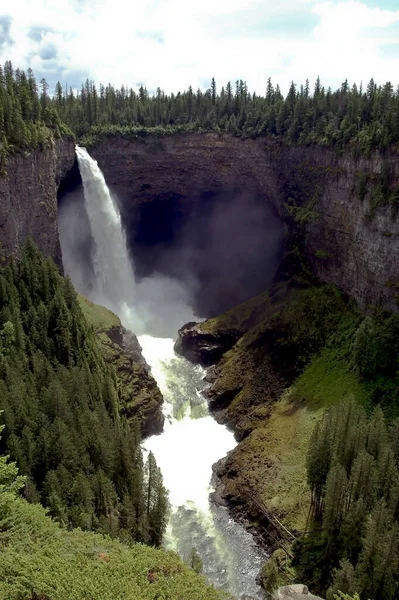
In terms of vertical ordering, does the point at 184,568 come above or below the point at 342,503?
above

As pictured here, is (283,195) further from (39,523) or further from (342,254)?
(39,523)

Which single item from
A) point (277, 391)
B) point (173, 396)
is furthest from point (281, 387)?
point (173, 396)

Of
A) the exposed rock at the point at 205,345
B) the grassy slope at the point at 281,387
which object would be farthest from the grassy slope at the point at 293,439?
the exposed rock at the point at 205,345

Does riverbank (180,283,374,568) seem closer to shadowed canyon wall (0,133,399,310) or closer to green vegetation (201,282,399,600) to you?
green vegetation (201,282,399,600)

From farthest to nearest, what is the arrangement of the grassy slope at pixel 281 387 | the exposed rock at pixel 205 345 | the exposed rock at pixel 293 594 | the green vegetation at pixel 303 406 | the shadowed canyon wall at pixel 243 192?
the exposed rock at pixel 205 345 → the shadowed canyon wall at pixel 243 192 → the grassy slope at pixel 281 387 → the green vegetation at pixel 303 406 → the exposed rock at pixel 293 594

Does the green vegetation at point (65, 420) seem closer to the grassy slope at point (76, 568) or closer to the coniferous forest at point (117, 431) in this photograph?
the coniferous forest at point (117, 431)

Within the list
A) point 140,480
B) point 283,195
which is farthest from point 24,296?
point 283,195

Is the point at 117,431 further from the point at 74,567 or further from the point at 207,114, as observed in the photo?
the point at 207,114
